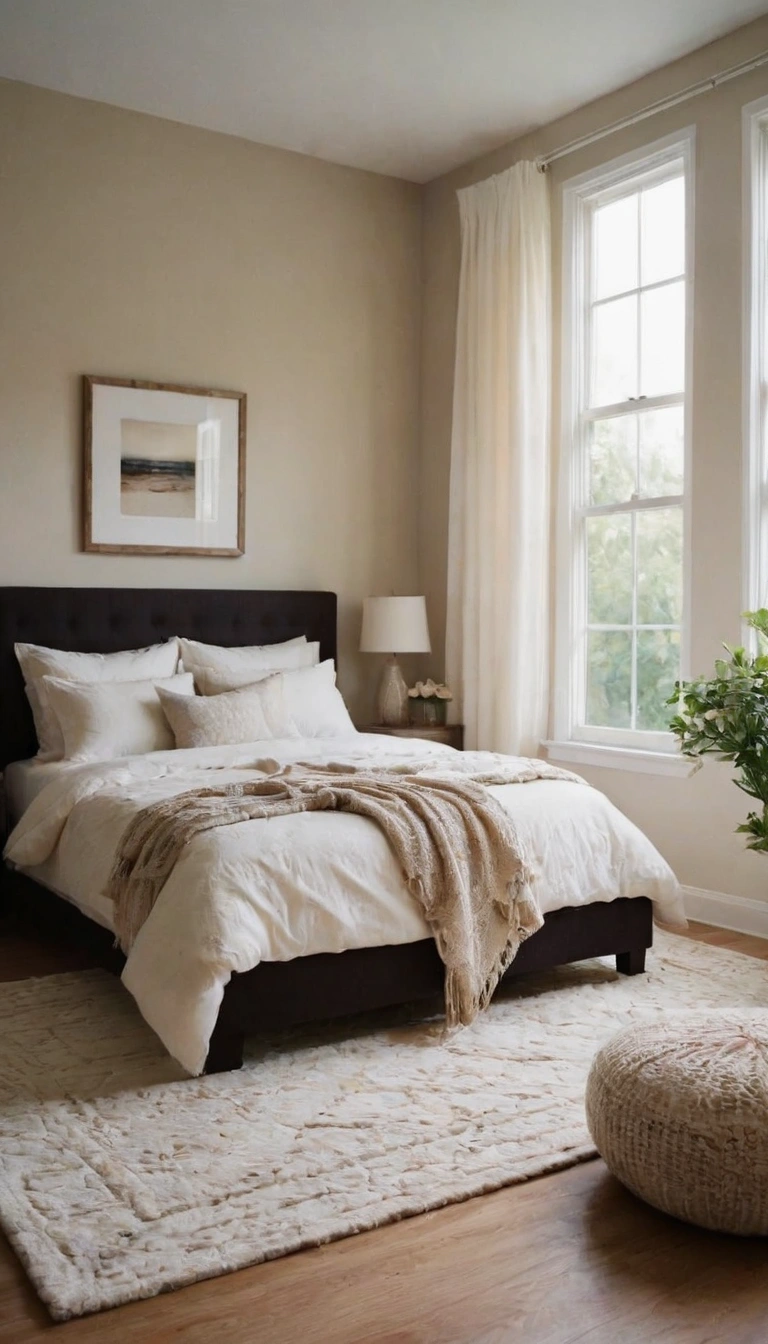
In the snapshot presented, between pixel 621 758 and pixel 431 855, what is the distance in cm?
187

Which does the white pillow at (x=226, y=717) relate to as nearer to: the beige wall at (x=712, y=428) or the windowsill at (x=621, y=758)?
the windowsill at (x=621, y=758)

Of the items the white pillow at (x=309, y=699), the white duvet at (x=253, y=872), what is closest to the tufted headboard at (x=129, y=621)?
the white pillow at (x=309, y=699)

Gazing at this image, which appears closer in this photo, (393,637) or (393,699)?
(393,637)

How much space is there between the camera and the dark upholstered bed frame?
2992mm

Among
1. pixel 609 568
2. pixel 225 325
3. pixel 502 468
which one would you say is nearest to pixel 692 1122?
pixel 609 568

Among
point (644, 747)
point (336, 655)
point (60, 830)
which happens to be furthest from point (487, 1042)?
point (336, 655)

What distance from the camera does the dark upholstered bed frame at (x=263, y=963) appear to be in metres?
2.99

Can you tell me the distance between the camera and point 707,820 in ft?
14.9

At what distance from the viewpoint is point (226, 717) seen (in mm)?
4445

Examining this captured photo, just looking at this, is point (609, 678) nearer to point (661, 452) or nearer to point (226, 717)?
point (661, 452)

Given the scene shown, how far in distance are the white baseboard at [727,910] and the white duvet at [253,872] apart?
680 millimetres

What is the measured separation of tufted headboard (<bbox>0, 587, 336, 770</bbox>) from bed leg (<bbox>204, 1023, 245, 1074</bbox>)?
2140 millimetres

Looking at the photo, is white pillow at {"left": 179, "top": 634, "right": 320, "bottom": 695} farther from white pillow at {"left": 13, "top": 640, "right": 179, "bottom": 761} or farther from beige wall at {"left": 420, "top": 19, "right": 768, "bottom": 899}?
beige wall at {"left": 420, "top": 19, "right": 768, "bottom": 899}

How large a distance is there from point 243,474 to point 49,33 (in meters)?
1.91
